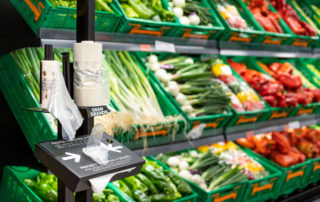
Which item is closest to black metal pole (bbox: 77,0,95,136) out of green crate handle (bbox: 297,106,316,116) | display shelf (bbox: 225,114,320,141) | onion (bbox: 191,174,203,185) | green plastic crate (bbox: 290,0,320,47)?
onion (bbox: 191,174,203,185)

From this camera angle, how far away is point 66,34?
6.98 ft

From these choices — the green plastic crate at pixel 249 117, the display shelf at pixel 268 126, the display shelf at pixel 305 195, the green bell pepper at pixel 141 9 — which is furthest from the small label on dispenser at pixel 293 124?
the green bell pepper at pixel 141 9

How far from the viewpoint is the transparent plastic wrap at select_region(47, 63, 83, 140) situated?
0.90 meters

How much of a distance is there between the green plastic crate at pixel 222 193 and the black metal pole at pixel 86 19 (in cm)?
166

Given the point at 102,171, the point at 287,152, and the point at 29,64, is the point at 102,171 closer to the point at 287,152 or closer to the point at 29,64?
the point at 29,64

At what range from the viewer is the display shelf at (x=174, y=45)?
2098 mm

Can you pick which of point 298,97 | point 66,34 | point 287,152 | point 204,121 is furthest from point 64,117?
point 298,97

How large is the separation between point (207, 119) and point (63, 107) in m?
1.94

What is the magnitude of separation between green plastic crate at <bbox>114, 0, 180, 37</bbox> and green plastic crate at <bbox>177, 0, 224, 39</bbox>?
0.26ft

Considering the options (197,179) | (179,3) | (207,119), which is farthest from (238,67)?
(197,179)

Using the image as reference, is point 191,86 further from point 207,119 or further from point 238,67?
point 238,67

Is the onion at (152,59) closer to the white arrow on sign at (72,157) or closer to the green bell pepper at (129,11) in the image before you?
the green bell pepper at (129,11)

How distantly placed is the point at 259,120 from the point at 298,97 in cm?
73

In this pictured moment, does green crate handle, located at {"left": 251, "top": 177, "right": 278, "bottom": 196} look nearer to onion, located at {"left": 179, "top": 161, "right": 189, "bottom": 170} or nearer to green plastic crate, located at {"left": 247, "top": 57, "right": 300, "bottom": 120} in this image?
onion, located at {"left": 179, "top": 161, "right": 189, "bottom": 170}
